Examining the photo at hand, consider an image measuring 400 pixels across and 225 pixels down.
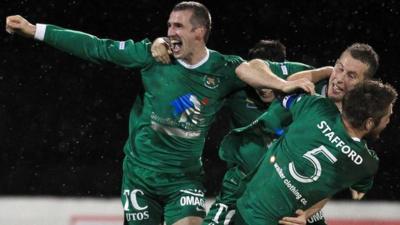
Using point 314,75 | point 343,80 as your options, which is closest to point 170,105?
point 314,75

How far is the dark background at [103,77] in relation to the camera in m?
5.83

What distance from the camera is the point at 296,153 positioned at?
336cm

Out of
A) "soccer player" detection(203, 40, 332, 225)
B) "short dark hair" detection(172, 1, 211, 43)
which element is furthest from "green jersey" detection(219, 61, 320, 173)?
"short dark hair" detection(172, 1, 211, 43)

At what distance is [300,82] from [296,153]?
0.31 meters

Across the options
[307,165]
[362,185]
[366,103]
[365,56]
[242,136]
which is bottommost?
[362,185]

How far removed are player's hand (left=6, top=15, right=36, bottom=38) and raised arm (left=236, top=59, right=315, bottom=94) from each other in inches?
37.1

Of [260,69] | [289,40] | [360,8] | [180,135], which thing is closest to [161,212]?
[180,135]

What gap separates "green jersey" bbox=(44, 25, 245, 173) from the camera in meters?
4.06

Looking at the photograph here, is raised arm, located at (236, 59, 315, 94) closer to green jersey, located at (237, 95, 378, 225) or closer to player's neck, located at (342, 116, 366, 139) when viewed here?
green jersey, located at (237, 95, 378, 225)

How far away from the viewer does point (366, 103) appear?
3.25m

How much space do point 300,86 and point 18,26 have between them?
4.29 ft

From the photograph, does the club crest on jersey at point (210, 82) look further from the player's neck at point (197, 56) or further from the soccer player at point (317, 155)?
the soccer player at point (317, 155)

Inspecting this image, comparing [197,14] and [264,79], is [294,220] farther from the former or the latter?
[197,14]

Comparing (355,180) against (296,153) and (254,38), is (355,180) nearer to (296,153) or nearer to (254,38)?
(296,153)
